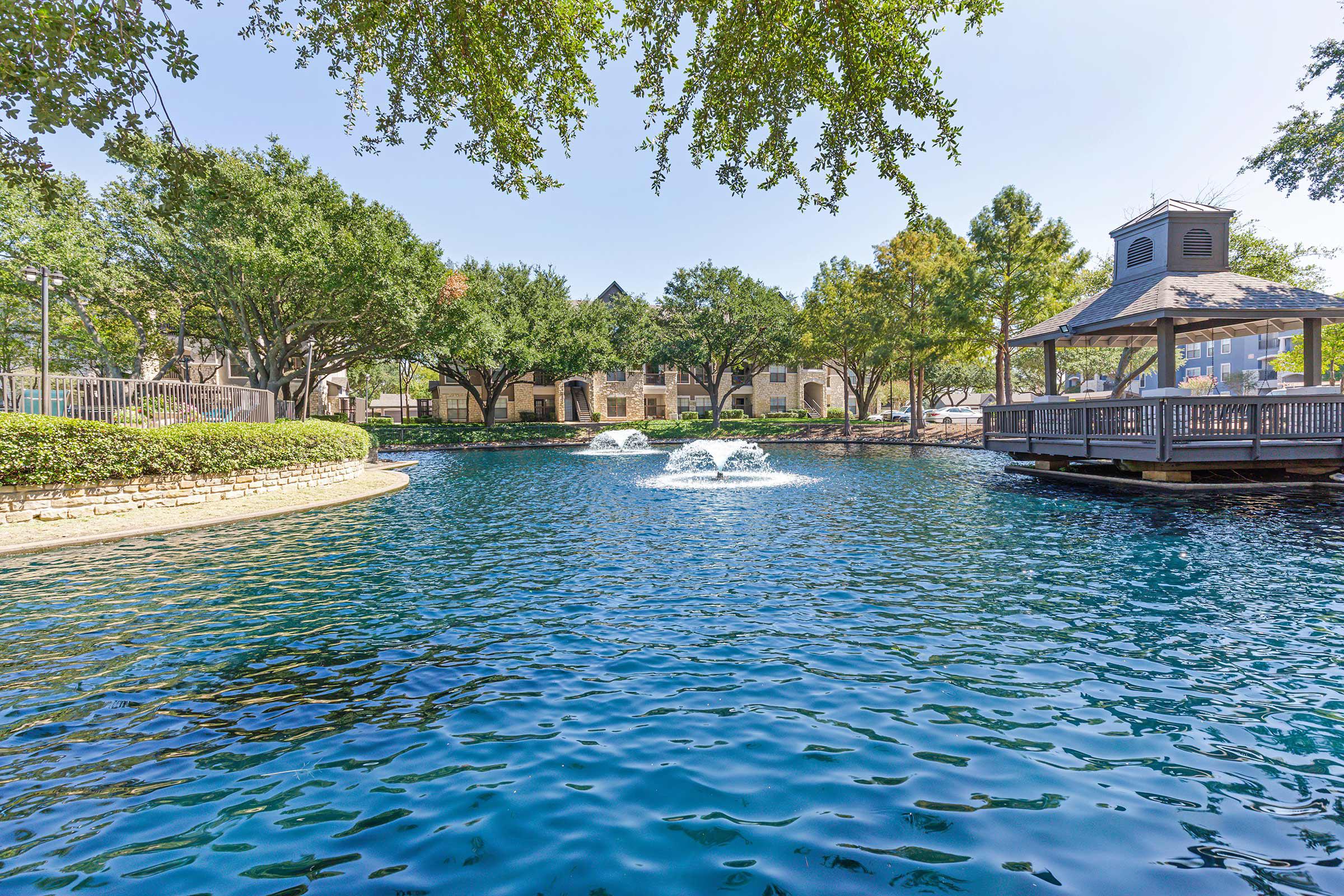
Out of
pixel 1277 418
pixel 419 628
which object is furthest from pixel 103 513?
pixel 1277 418

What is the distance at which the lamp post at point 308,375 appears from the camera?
35.8 meters

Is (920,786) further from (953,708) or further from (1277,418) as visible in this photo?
(1277,418)

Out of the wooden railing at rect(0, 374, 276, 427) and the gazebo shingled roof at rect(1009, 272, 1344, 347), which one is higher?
the gazebo shingled roof at rect(1009, 272, 1344, 347)

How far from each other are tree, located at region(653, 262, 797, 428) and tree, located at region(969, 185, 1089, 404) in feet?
54.5

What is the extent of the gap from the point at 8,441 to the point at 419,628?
1150cm

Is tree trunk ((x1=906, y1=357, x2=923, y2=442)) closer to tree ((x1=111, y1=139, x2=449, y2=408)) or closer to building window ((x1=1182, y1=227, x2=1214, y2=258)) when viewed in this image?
building window ((x1=1182, y1=227, x2=1214, y2=258))

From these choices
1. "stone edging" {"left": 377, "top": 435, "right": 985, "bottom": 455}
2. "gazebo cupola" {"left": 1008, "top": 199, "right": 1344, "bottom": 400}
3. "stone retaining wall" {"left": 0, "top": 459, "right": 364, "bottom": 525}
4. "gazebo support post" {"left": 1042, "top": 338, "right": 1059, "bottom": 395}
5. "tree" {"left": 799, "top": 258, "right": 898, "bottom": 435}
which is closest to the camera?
"stone retaining wall" {"left": 0, "top": 459, "right": 364, "bottom": 525}

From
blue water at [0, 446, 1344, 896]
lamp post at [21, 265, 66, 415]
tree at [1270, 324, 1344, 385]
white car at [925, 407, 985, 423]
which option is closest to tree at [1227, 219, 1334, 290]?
tree at [1270, 324, 1344, 385]

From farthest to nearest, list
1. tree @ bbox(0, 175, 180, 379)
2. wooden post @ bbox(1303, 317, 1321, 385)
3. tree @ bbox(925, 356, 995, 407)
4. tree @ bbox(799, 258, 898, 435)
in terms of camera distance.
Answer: tree @ bbox(925, 356, 995, 407)
tree @ bbox(799, 258, 898, 435)
tree @ bbox(0, 175, 180, 379)
wooden post @ bbox(1303, 317, 1321, 385)

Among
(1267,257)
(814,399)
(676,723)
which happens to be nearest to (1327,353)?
(1267,257)

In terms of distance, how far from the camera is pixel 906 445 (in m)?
40.3

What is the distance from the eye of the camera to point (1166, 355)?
18703 millimetres

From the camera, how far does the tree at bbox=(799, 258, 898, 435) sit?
42.4 meters

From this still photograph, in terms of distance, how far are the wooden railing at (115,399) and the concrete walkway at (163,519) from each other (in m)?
2.45
